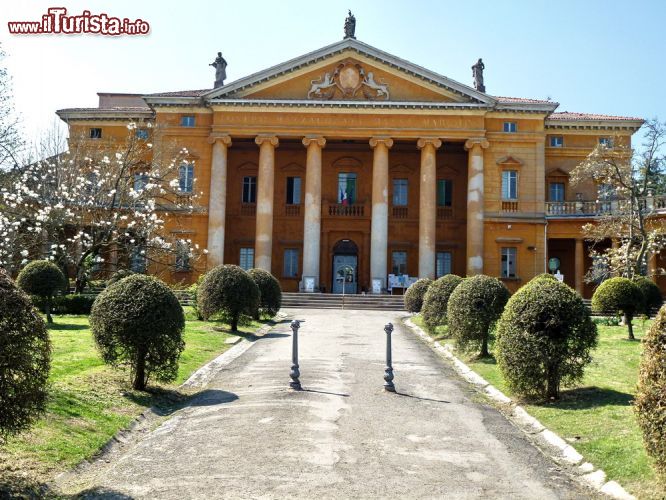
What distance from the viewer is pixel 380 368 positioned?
14906mm

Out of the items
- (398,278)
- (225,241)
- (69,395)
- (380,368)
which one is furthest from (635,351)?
(225,241)

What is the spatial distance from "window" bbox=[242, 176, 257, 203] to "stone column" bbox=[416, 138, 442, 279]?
11.5 m

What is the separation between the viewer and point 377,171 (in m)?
40.3

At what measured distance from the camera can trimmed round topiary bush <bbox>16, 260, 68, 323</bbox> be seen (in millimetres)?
21172

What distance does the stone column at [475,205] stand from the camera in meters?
40.3

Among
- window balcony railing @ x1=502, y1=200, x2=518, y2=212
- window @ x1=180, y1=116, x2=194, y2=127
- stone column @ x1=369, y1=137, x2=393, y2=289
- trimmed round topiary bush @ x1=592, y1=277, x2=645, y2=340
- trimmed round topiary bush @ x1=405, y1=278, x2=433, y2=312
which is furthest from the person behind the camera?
window @ x1=180, y1=116, x2=194, y2=127

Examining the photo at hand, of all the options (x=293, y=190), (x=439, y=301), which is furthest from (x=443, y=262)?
(x=439, y=301)

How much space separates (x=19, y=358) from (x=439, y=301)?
15.6 metres

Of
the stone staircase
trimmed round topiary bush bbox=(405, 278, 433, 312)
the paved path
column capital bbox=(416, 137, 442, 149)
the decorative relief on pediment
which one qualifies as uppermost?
the decorative relief on pediment

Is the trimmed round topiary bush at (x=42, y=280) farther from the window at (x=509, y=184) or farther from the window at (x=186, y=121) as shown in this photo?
the window at (x=509, y=184)

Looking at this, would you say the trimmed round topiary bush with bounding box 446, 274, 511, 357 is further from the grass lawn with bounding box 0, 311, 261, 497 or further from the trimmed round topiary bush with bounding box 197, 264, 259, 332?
the trimmed round topiary bush with bounding box 197, 264, 259, 332

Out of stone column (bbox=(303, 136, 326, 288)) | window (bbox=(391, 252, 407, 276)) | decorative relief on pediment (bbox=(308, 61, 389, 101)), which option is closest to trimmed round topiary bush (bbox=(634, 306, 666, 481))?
stone column (bbox=(303, 136, 326, 288))

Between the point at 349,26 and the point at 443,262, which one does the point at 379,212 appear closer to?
the point at 443,262

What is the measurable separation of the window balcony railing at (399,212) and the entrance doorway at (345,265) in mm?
3373
